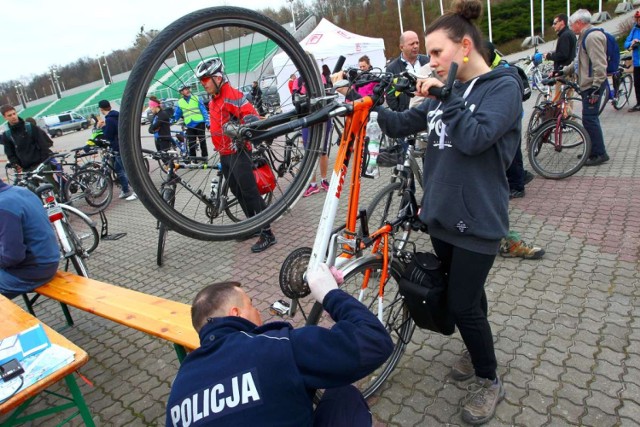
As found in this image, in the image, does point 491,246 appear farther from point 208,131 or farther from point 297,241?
point 297,241

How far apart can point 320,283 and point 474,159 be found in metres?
0.85

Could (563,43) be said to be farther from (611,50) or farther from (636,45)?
(636,45)

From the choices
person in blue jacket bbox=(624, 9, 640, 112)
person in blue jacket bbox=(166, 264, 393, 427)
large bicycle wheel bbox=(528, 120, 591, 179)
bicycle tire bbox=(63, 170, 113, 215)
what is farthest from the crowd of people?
person in blue jacket bbox=(624, 9, 640, 112)

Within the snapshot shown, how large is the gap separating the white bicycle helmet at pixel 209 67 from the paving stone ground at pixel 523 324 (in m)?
1.93

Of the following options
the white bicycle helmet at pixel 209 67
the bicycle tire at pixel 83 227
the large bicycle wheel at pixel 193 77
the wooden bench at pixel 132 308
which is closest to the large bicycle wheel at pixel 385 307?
Result: the large bicycle wheel at pixel 193 77

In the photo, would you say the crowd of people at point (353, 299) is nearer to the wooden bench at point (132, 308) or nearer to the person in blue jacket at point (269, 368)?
the person in blue jacket at point (269, 368)

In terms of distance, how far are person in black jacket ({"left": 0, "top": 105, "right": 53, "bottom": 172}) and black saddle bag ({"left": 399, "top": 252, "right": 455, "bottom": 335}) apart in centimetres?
771

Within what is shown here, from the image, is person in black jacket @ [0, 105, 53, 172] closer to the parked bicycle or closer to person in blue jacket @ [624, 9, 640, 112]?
the parked bicycle

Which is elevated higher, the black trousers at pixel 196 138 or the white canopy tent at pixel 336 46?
the white canopy tent at pixel 336 46

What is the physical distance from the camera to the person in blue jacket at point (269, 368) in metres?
1.23

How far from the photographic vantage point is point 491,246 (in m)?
1.89

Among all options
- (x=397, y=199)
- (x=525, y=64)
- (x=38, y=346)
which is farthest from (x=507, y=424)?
(x=525, y=64)

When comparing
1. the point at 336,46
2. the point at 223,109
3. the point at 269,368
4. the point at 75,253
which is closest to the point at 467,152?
the point at 269,368

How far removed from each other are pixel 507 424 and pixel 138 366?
8.46 feet
